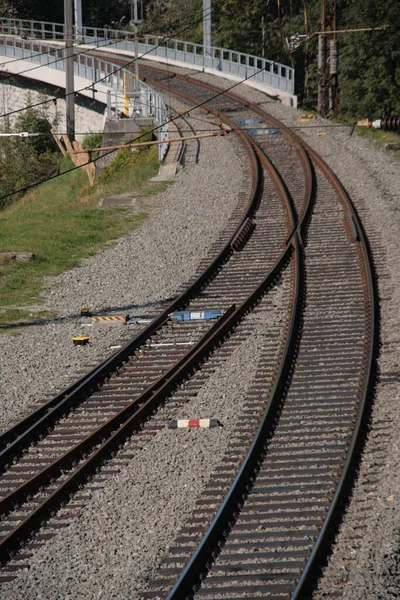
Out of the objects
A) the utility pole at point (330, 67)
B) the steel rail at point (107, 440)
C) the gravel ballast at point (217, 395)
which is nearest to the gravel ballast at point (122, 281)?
the gravel ballast at point (217, 395)

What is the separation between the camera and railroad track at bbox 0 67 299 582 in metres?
10.0

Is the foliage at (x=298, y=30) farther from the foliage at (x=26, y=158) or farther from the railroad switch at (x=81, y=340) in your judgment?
the railroad switch at (x=81, y=340)

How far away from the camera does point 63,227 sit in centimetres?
2384

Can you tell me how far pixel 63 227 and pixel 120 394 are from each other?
38.0ft

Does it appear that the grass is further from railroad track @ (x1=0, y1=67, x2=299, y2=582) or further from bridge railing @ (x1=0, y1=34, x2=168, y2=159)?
railroad track @ (x1=0, y1=67, x2=299, y2=582)

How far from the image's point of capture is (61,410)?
12219mm

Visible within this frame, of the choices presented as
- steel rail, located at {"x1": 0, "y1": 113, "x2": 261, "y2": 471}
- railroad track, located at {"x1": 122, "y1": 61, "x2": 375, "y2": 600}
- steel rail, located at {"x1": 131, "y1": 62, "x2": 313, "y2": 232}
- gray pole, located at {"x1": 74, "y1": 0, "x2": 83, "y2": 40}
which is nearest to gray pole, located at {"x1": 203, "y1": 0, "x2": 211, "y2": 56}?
steel rail, located at {"x1": 131, "y1": 62, "x2": 313, "y2": 232}

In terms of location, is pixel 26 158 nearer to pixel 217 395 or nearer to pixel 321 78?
pixel 321 78

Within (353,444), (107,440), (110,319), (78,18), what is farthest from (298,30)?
(353,444)

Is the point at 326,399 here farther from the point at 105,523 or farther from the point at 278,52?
the point at 278,52

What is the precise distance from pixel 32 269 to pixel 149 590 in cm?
1261

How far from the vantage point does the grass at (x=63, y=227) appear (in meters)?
18.9

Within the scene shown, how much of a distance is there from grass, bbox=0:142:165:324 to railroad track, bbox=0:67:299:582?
3222 millimetres

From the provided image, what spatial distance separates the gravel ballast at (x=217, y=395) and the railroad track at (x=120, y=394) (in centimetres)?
47
